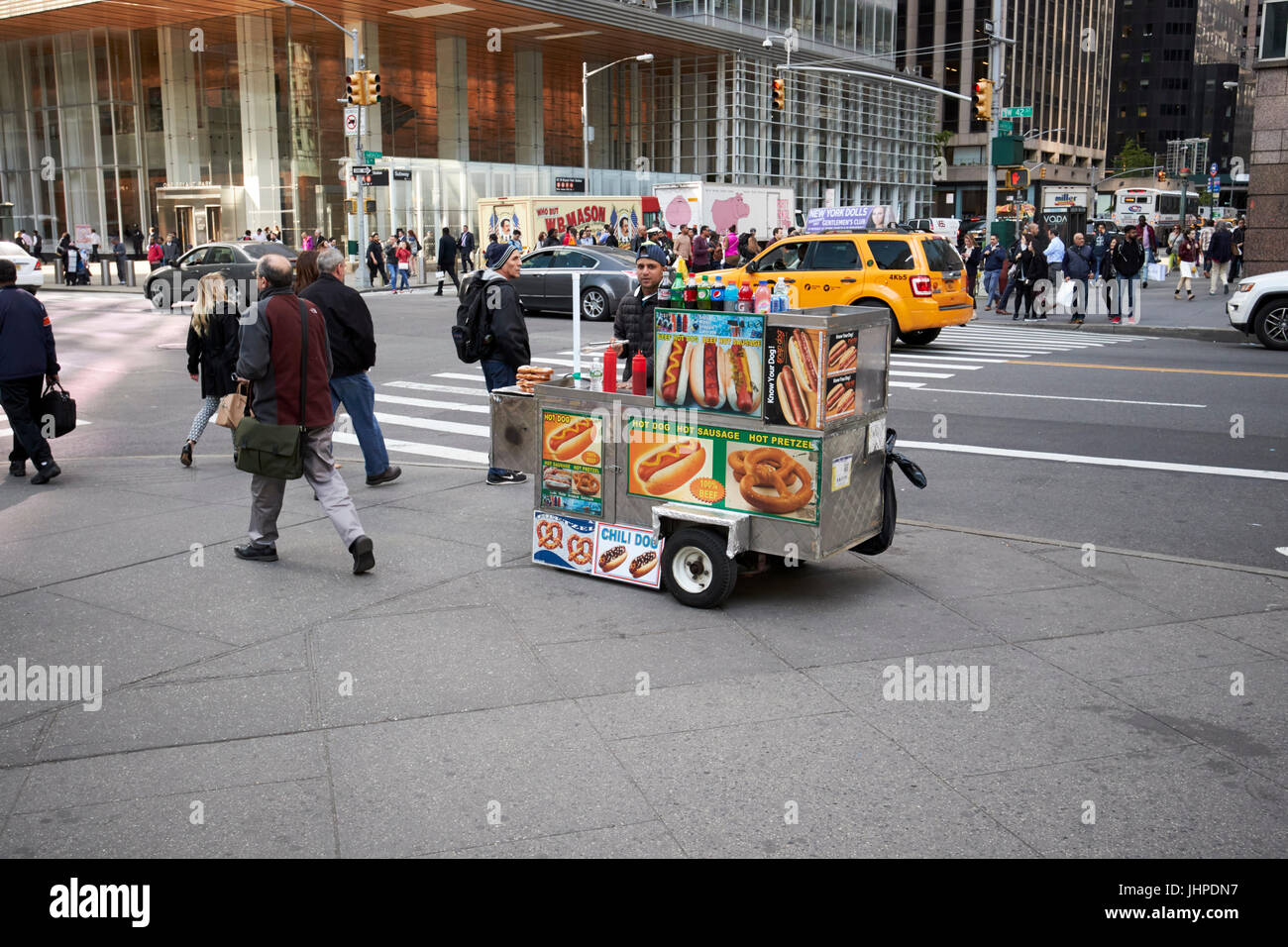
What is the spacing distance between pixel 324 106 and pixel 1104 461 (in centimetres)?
4320

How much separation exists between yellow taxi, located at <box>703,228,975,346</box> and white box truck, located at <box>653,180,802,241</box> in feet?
66.2

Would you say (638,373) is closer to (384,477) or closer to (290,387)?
(290,387)

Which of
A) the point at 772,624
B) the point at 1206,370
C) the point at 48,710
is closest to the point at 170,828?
the point at 48,710

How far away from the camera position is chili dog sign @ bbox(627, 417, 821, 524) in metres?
6.26

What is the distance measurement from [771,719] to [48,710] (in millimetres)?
3194

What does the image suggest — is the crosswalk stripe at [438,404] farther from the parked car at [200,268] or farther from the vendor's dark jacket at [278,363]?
the parked car at [200,268]

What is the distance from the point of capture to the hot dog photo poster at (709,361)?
249 inches

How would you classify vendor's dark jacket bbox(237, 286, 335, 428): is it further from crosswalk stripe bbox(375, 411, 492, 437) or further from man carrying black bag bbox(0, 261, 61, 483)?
crosswalk stripe bbox(375, 411, 492, 437)

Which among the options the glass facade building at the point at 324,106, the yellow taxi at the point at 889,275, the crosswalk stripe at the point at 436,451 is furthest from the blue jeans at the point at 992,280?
the glass facade building at the point at 324,106

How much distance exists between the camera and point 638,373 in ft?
22.7

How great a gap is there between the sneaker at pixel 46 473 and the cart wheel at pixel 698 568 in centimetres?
603

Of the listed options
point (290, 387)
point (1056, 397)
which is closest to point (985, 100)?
point (1056, 397)

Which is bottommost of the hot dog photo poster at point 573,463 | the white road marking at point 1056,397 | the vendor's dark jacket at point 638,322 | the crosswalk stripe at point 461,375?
the white road marking at point 1056,397

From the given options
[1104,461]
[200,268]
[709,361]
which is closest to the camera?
[709,361]
